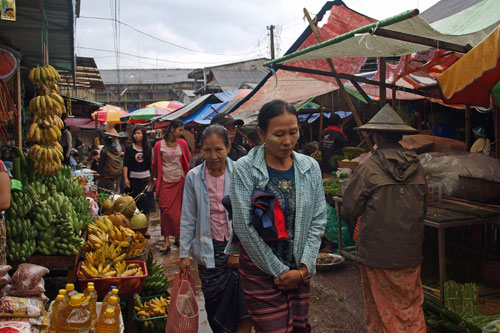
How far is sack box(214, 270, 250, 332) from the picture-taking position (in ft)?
9.60

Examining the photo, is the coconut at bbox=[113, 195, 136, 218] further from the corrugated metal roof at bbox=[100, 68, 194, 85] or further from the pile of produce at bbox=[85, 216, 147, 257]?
the corrugated metal roof at bbox=[100, 68, 194, 85]

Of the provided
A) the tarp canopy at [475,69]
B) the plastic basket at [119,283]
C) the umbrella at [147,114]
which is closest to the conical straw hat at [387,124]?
the tarp canopy at [475,69]

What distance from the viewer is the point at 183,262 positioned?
296 centimetres

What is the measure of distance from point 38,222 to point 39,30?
11.1ft

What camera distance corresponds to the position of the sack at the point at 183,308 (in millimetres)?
2719

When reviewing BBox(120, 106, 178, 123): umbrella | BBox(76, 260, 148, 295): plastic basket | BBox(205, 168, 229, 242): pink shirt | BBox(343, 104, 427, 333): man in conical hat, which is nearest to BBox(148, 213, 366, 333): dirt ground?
BBox(343, 104, 427, 333): man in conical hat

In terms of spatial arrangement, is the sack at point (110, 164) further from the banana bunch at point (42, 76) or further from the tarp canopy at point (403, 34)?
the tarp canopy at point (403, 34)

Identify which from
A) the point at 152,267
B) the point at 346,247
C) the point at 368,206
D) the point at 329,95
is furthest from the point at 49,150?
the point at 329,95

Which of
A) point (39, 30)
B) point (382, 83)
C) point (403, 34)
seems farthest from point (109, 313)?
point (39, 30)

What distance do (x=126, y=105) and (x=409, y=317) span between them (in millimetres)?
59024

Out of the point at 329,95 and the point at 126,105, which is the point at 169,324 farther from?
the point at 126,105

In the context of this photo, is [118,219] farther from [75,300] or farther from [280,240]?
[280,240]

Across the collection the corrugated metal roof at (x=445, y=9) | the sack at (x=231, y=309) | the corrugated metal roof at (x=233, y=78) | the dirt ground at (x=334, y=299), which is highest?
the corrugated metal roof at (x=233, y=78)

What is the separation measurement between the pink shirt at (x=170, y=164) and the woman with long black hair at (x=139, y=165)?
0.85 metres
